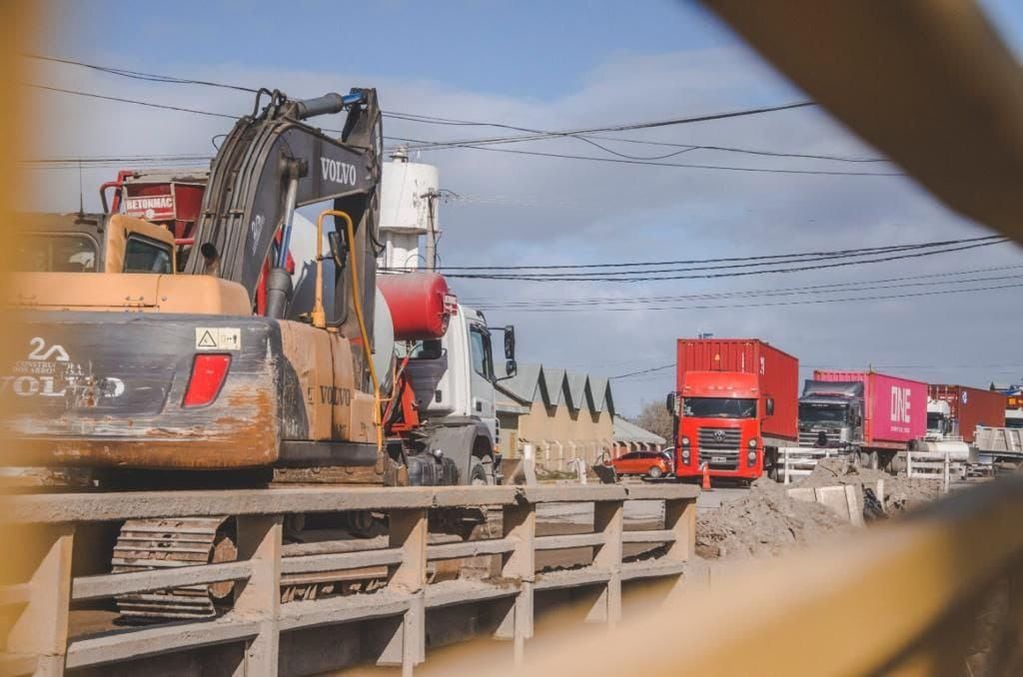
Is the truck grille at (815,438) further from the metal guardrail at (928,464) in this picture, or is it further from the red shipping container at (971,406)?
the red shipping container at (971,406)

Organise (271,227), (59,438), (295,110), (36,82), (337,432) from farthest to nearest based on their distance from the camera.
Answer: (295,110), (271,227), (337,432), (59,438), (36,82)

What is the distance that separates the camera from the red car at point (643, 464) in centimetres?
5275

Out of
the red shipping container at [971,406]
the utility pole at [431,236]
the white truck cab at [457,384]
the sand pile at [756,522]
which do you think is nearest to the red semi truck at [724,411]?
the utility pole at [431,236]

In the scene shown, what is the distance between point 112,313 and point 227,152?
2.49 metres

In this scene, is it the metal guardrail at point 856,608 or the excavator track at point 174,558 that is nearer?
the metal guardrail at point 856,608

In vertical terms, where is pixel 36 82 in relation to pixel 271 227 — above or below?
below

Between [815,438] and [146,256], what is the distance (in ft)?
123

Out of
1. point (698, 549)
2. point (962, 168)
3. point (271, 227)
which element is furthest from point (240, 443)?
point (698, 549)

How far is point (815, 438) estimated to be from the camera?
4344 centimetres

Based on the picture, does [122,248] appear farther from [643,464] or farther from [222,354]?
[643,464]

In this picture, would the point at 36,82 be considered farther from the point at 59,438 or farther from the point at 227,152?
the point at 227,152

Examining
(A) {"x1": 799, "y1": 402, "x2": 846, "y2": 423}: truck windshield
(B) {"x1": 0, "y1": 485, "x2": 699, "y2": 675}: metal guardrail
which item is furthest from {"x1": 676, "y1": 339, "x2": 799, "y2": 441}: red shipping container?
(B) {"x1": 0, "y1": 485, "x2": 699, "y2": 675}: metal guardrail

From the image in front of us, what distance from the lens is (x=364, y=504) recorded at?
266 inches

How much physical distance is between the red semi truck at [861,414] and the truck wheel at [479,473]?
3011cm
